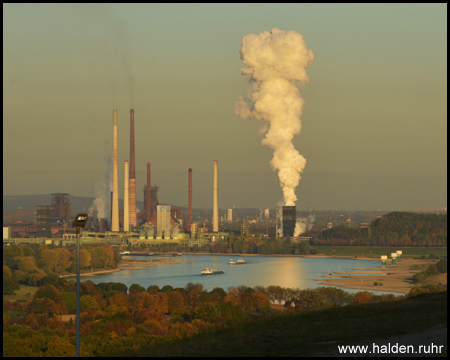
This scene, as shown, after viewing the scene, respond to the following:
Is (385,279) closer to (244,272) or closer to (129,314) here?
(244,272)

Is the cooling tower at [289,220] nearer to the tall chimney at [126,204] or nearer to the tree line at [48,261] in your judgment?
the tall chimney at [126,204]

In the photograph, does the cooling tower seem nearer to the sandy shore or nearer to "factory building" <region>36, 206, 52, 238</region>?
the sandy shore

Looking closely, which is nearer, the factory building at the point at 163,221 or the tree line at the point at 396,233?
the tree line at the point at 396,233

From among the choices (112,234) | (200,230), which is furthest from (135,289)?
(200,230)

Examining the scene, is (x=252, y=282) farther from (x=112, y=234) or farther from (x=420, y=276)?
(x=112, y=234)

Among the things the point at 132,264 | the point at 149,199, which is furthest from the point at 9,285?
the point at 149,199

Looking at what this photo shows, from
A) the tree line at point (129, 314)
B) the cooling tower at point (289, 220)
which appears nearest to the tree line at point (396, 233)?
the cooling tower at point (289, 220)
